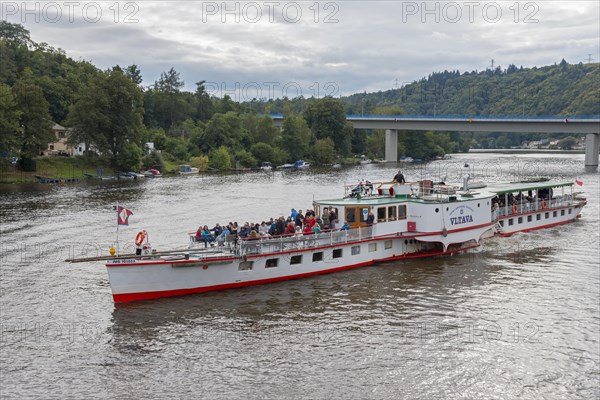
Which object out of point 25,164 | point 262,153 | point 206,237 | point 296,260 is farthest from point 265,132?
point 206,237

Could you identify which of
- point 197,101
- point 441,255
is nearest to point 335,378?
point 441,255

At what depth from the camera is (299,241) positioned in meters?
34.6

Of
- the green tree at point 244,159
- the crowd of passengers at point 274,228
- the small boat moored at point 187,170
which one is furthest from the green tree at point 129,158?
the crowd of passengers at point 274,228

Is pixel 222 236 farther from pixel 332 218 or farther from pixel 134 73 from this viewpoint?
pixel 134 73

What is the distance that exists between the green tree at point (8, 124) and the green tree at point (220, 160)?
1617 inches

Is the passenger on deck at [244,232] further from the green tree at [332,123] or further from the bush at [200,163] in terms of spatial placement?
the green tree at [332,123]

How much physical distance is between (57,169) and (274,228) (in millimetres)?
71505

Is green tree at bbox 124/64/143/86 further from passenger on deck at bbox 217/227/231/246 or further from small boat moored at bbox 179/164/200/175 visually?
passenger on deck at bbox 217/227/231/246

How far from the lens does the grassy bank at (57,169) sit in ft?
287

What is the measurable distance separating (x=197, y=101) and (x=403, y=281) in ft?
477

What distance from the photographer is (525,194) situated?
190 feet

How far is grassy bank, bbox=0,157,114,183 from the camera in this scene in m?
87.4

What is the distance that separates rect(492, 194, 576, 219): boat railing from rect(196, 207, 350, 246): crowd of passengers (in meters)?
16.1

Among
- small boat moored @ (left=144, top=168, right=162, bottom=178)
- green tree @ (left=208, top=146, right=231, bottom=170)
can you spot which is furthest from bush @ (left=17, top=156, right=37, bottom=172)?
green tree @ (left=208, top=146, right=231, bottom=170)
